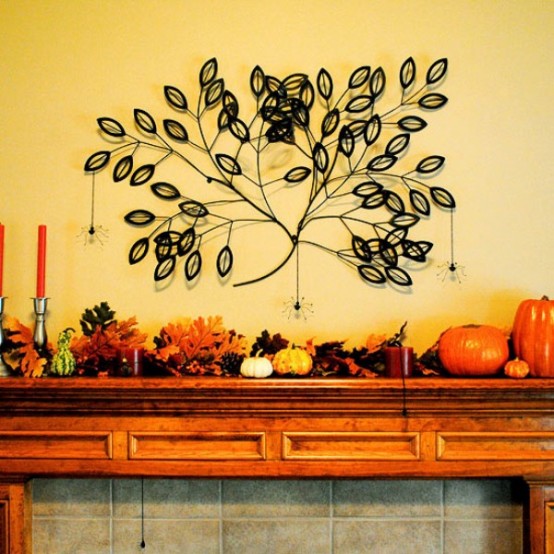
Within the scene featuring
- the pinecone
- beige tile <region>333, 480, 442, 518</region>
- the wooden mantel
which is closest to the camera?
the wooden mantel

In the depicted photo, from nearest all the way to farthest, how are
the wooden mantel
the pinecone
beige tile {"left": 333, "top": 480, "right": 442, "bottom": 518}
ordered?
the wooden mantel
the pinecone
beige tile {"left": 333, "top": 480, "right": 442, "bottom": 518}

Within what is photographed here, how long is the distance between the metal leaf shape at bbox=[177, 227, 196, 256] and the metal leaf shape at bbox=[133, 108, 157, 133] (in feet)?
1.17

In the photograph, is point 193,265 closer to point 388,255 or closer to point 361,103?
point 388,255

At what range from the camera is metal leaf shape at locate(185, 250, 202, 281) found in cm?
209

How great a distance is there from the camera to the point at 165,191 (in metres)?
2.10

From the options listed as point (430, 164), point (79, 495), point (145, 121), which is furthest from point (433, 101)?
point (79, 495)

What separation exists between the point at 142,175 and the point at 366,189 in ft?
2.40

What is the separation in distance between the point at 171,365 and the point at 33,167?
814mm

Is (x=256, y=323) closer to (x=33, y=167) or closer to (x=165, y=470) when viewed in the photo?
(x=165, y=470)

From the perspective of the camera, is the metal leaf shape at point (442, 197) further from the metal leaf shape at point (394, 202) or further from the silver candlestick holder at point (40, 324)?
the silver candlestick holder at point (40, 324)

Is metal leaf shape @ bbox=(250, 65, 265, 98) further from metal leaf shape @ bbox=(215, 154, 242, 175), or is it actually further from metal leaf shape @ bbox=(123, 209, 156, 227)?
metal leaf shape @ bbox=(123, 209, 156, 227)

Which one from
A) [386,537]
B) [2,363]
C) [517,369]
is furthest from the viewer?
[386,537]

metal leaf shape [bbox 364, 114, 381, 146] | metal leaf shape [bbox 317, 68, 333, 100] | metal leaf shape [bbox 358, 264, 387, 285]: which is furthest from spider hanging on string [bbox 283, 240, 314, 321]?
metal leaf shape [bbox 317, 68, 333, 100]

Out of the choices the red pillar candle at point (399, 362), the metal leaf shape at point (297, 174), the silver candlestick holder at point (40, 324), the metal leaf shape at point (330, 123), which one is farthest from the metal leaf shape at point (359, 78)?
the silver candlestick holder at point (40, 324)
